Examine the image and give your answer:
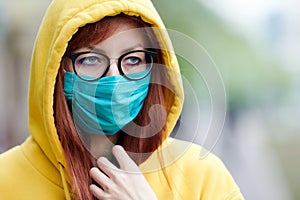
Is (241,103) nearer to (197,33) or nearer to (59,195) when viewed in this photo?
(197,33)

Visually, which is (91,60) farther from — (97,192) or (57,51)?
(97,192)

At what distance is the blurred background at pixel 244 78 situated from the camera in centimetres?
952

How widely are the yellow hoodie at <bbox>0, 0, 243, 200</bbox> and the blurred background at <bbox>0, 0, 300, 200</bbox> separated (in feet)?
18.5

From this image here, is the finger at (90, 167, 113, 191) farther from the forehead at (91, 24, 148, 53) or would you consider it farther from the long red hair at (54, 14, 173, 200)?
the forehead at (91, 24, 148, 53)

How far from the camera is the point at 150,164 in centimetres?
266

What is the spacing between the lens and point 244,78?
13.3m

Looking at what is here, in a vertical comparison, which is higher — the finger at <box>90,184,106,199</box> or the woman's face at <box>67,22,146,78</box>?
the woman's face at <box>67,22,146,78</box>

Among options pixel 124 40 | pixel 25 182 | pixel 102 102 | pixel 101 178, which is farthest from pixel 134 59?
pixel 25 182

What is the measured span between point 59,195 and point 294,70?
1309cm

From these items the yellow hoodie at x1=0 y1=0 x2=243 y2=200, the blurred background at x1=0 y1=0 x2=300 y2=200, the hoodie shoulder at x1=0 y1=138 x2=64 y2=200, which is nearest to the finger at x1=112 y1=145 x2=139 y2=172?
the yellow hoodie at x1=0 y1=0 x2=243 y2=200

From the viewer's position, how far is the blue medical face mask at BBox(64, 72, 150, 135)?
2.52 meters

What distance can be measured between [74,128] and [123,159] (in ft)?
0.64

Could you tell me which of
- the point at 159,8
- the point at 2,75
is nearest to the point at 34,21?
the point at 2,75

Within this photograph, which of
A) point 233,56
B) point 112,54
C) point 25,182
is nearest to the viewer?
point 112,54
